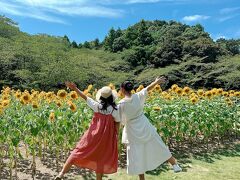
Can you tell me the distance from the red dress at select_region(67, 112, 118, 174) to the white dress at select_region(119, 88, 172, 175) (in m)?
0.20

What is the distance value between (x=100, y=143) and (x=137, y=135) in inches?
16.9

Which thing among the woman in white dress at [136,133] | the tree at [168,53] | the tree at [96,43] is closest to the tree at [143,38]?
the tree at [168,53]

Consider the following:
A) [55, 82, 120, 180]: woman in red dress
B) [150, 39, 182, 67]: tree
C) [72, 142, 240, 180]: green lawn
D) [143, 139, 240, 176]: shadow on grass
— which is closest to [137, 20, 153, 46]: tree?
[150, 39, 182, 67]: tree

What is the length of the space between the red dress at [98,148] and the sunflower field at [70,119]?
0.86m

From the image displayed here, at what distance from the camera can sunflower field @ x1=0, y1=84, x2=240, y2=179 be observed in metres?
4.89

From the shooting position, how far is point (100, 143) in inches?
164

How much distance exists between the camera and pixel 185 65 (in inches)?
1157

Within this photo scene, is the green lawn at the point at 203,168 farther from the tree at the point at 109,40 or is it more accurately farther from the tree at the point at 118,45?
the tree at the point at 109,40

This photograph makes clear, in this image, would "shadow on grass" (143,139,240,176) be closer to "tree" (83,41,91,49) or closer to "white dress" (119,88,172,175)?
"white dress" (119,88,172,175)

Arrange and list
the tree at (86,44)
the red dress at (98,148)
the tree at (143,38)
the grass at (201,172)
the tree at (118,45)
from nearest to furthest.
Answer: the red dress at (98,148) → the grass at (201,172) → the tree at (143,38) → the tree at (118,45) → the tree at (86,44)

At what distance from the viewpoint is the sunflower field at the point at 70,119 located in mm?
4894

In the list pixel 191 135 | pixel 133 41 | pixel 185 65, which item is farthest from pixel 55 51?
pixel 191 135

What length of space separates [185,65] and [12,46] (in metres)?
12.8

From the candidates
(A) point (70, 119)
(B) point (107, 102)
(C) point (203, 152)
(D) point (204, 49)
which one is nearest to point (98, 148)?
(B) point (107, 102)
